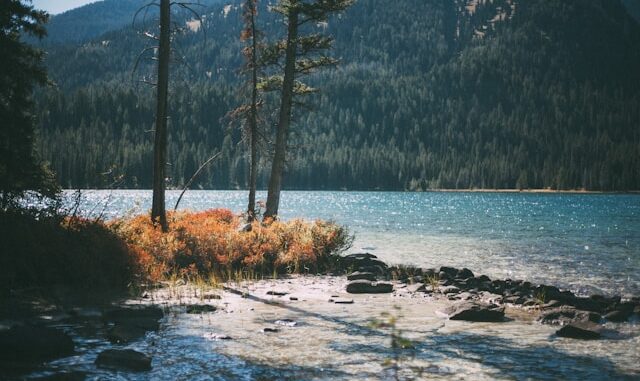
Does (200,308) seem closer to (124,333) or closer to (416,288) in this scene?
(124,333)

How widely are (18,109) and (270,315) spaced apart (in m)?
14.2

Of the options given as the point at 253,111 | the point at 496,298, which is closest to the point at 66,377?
the point at 496,298

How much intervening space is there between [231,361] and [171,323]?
2526 mm

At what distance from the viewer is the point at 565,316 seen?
10.6 meters

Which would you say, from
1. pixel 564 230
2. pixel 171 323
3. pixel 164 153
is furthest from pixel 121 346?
pixel 564 230

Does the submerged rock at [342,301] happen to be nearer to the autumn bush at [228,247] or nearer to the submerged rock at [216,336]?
the autumn bush at [228,247]

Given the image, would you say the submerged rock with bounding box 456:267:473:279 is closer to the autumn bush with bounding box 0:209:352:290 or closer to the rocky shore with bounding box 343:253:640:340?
the rocky shore with bounding box 343:253:640:340

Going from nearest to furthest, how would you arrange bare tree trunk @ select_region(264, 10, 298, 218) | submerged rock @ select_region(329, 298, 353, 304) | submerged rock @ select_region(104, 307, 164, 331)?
submerged rock @ select_region(104, 307, 164, 331), submerged rock @ select_region(329, 298, 353, 304), bare tree trunk @ select_region(264, 10, 298, 218)

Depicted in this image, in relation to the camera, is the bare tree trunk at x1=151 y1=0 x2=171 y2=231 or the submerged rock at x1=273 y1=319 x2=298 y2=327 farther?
the bare tree trunk at x1=151 y1=0 x2=171 y2=231

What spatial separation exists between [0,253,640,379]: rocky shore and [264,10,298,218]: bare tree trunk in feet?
23.6

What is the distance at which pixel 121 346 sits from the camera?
7594 millimetres

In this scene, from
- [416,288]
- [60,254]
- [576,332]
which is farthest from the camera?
[416,288]

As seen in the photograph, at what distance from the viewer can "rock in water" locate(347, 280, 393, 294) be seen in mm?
13617

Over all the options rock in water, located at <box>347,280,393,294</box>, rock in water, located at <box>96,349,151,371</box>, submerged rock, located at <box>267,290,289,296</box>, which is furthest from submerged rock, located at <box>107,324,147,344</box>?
rock in water, located at <box>347,280,393,294</box>
